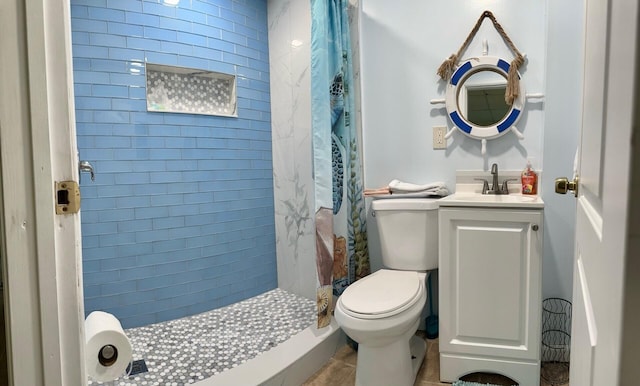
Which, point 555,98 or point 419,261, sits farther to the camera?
point 419,261

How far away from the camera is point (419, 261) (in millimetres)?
1996

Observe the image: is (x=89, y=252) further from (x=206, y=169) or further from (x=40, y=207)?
(x=40, y=207)

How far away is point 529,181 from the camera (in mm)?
1975

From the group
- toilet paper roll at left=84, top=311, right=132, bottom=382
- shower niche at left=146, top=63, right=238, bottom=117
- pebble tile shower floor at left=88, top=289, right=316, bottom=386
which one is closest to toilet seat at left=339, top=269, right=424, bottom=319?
pebble tile shower floor at left=88, top=289, right=316, bottom=386

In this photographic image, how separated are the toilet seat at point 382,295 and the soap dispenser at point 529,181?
74 centimetres

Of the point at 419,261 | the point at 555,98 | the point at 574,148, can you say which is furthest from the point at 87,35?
the point at 574,148

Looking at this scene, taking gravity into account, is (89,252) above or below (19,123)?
below

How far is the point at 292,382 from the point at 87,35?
6.96ft

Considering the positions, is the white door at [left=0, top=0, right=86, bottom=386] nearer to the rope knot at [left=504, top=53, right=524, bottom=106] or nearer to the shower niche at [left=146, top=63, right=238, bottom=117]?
the shower niche at [left=146, top=63, right=238, bottom=117]

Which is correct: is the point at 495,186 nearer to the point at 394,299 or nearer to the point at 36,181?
the point at 394,299

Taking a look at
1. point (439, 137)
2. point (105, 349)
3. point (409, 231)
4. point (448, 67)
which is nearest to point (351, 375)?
point (409, 231)

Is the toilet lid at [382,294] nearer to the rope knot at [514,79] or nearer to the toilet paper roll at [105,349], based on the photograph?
the toilet paper roll at [105,349]

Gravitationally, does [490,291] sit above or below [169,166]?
below

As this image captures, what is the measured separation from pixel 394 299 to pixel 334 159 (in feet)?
2.76
